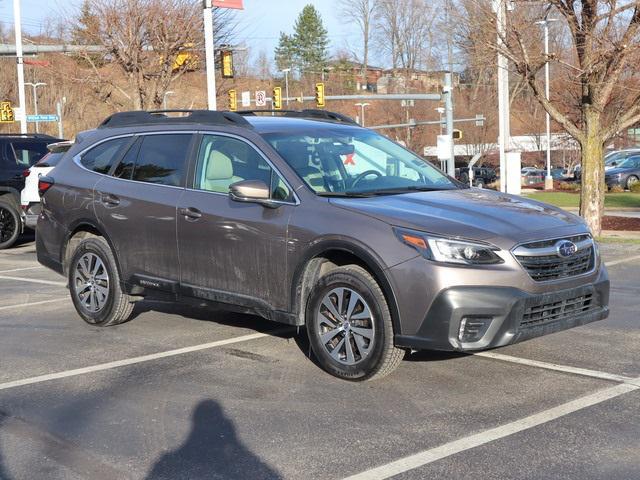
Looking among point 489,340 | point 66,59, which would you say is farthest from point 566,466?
point 66,59

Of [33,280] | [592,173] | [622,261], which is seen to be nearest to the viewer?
[33,280]

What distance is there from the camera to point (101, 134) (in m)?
7.84

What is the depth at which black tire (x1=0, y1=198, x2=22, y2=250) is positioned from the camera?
1516 cm

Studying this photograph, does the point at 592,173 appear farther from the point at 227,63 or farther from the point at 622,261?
the point at 227,63

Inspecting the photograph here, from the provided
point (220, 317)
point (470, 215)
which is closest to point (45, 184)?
point (220, 317)

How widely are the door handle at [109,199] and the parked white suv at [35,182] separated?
688 centimetres

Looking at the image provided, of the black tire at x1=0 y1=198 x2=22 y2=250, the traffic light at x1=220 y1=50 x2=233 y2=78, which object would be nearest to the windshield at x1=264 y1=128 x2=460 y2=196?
the black tire at x1=0 y1=198 x2=22 y2=250

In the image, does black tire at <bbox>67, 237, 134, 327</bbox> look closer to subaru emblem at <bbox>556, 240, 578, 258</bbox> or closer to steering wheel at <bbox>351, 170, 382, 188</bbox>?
steering wheel at <bbox>351, 170, 382, 188</bbox>

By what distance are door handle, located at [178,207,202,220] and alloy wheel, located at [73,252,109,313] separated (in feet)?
4.10

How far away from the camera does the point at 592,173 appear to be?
15.5m

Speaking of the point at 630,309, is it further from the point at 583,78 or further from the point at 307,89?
the point at 307,89

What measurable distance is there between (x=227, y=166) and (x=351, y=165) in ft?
3.15

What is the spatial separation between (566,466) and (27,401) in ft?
10.9

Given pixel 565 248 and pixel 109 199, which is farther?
pixel 109 199
